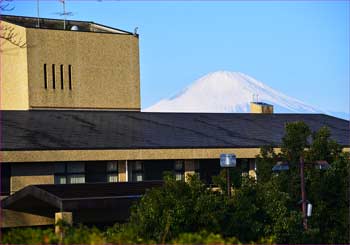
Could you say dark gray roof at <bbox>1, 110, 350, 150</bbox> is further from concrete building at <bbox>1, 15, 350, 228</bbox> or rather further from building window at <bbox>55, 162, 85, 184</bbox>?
building window at <bbox>55, 162, 85, 184</bbox>

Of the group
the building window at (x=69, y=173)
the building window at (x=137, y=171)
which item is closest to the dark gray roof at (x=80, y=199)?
the building window at (x=69, y=173)

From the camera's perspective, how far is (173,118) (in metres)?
48.8

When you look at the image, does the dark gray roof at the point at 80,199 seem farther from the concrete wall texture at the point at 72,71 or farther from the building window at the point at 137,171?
the concrete wall texture at the point at 72,71

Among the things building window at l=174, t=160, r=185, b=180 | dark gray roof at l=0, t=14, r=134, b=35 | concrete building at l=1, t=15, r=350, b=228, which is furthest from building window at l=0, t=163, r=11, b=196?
dark gray roof at l=0, t=14, r=134, b=35

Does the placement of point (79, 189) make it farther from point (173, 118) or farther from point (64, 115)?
point (173, 118)

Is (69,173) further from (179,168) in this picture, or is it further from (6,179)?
(179,168)

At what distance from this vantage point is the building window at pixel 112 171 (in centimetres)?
4059

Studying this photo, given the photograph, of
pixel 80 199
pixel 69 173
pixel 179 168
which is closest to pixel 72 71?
pixel 179 168

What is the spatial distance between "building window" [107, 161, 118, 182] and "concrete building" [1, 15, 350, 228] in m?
0.05

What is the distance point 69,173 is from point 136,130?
233 inches

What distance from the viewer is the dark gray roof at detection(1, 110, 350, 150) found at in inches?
1554

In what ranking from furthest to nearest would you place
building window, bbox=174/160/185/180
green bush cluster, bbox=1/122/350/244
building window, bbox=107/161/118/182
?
building window, bbox=174/160/185/180, building window, bbox=107/161/118/182, green bush cluster, bbox=1/122/350/244

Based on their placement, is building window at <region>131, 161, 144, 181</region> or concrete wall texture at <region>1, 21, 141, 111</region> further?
concrete wall texture at <region>1, 21, 141, 111</region>

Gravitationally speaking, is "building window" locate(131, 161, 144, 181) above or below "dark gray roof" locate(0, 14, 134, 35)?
below
